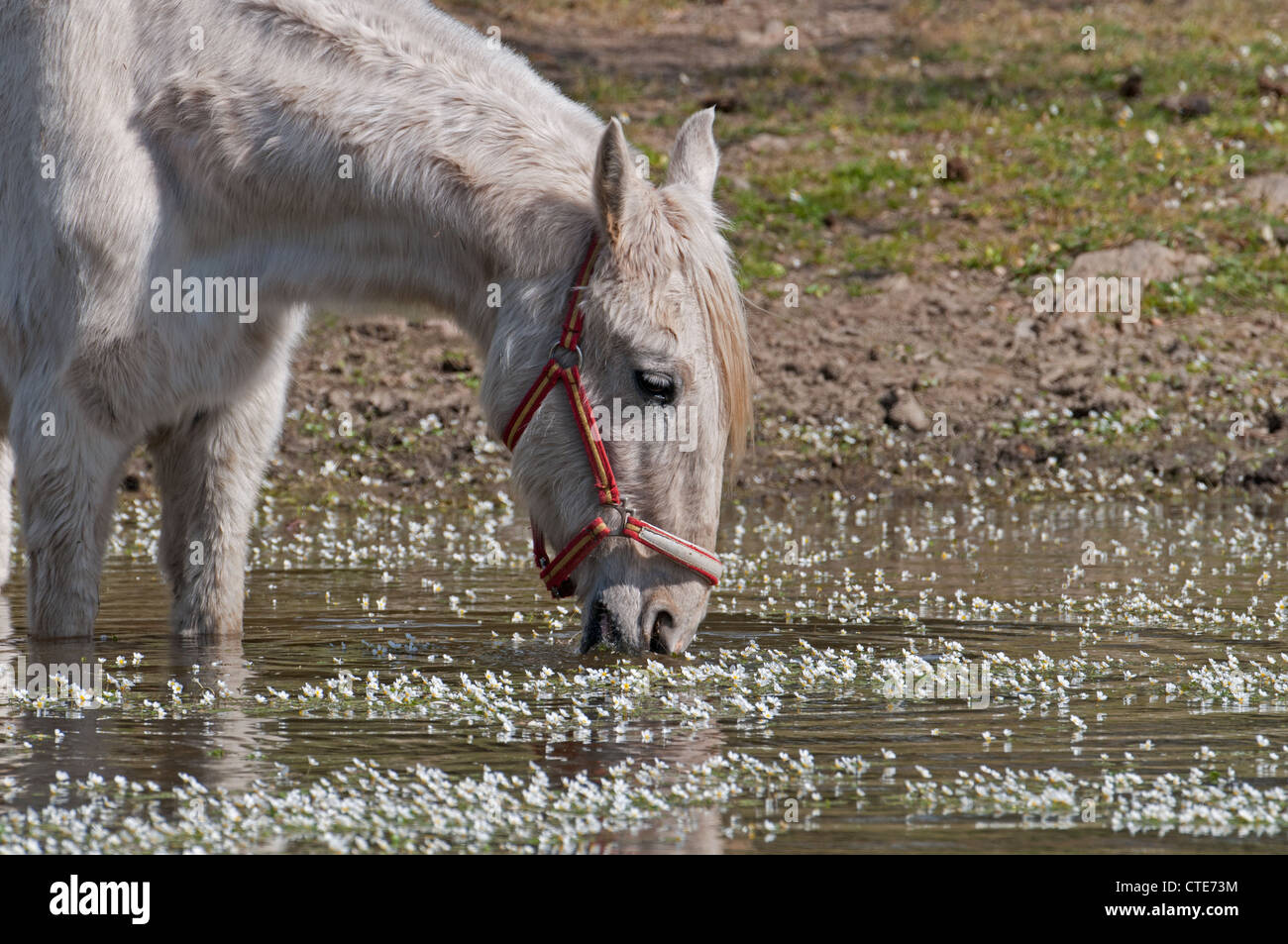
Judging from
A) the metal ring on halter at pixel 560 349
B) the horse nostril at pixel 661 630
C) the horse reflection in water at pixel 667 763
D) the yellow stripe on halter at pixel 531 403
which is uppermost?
the metal ring on halter at pixel 560 349

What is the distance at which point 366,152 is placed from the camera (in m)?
6.16

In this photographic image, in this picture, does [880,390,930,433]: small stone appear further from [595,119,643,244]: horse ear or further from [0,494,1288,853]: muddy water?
[595,119,643,244]: horse ear

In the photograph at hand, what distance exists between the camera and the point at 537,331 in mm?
5930

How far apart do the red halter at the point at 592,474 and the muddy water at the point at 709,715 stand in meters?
0.45

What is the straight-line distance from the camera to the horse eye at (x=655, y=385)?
5.73 metres

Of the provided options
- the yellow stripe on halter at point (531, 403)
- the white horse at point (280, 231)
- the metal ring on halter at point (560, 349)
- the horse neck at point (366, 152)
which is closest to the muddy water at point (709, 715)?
the white horse at point (280, 231)

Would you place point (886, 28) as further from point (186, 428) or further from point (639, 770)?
point (639, 770)

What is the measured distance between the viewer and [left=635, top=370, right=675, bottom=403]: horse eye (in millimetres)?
5727

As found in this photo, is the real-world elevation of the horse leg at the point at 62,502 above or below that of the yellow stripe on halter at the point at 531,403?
below

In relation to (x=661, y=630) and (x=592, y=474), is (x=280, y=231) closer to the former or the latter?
(x=592, y=474)

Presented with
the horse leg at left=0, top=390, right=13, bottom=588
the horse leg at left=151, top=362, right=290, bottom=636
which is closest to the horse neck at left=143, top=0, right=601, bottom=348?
the horse leg at left=151, top=362, right=290, bottom=636

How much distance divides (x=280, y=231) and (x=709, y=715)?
238 cm

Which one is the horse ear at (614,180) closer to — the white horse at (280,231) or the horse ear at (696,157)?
the white horse at (280,231)
